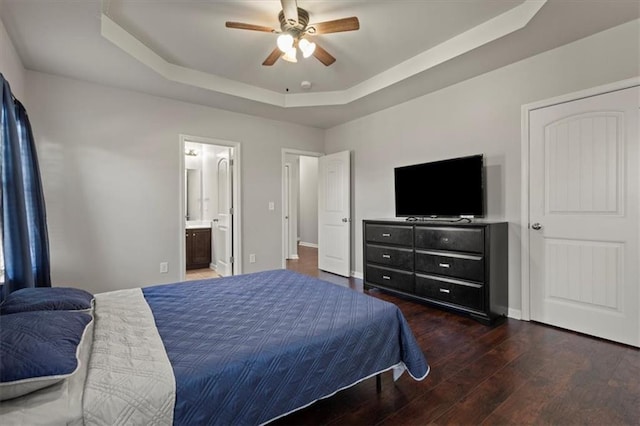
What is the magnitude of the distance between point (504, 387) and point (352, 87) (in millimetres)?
3550

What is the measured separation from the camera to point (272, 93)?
163 inches

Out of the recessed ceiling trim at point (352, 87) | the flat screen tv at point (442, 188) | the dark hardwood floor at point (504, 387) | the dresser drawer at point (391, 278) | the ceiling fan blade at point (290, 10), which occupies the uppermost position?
the recessed ceiling trim at point (352, 87)

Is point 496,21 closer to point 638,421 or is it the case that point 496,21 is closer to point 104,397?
point 638,421

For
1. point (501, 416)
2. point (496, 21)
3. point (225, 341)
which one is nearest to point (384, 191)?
point (496, 21)

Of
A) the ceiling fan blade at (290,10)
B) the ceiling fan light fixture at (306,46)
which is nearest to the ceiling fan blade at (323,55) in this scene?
the ceiling fan light fixture at (306,46)

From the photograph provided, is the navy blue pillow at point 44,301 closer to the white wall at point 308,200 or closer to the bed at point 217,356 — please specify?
the bed at point 217,356

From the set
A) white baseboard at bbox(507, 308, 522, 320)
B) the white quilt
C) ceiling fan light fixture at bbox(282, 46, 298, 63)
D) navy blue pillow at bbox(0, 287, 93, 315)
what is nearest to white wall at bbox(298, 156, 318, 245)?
white baseboard at bbox(507, 308, 522, 320)

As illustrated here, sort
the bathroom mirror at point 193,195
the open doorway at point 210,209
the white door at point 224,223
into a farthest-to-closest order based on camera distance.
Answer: the bathroom mirror at point 193,195 < the white door at point 224,223 < the open doorway at point 210,209

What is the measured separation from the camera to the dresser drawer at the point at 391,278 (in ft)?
11.7

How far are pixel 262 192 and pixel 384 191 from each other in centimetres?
186

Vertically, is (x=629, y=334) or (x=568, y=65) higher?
(x=568, y=65)

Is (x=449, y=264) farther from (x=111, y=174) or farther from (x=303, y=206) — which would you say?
(x=303, y=206)

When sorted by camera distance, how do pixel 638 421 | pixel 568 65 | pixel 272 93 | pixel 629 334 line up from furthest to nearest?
1. pixel 272 93
2. pixel 568 65
3. pixel 629 334
4. pixel 638 421

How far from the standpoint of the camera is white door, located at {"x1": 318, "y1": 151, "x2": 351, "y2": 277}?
497 cm
